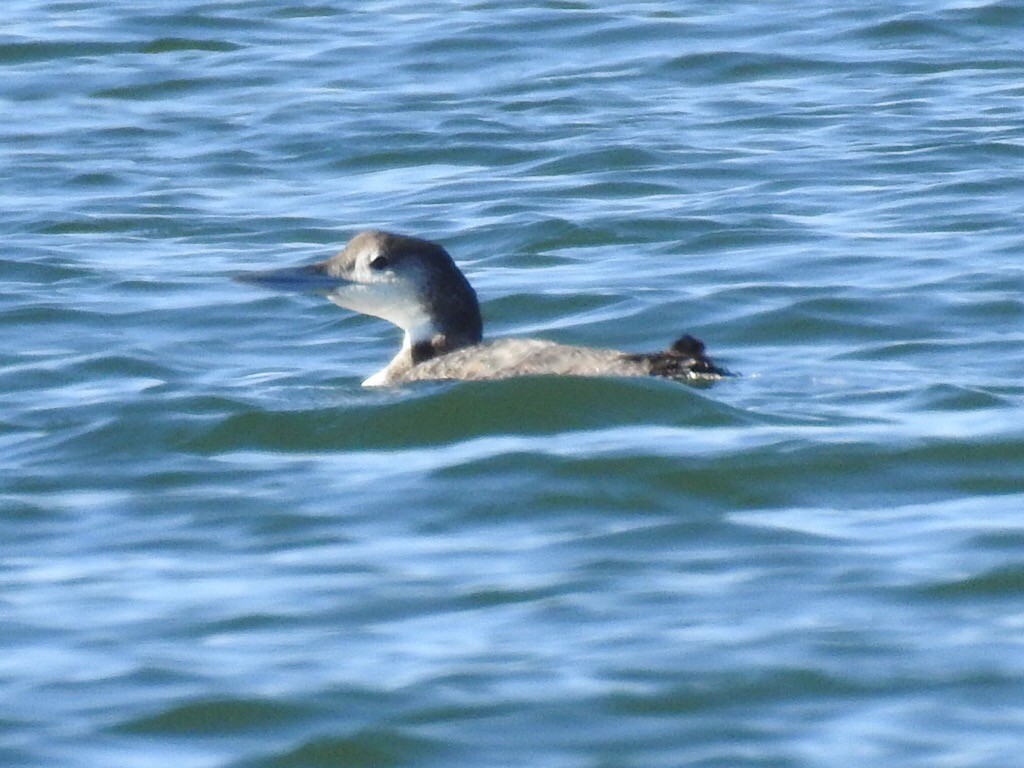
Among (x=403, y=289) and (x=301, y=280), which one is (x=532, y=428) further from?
(x=301, y=280)

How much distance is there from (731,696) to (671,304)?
4918 mm

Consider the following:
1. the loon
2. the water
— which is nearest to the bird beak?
the loon

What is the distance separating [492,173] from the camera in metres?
14.4

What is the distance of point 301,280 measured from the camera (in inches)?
397

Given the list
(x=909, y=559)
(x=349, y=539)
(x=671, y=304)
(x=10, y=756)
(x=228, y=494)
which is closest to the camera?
(x=10, y=756)

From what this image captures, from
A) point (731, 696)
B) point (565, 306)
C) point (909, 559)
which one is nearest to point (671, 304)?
point (565, 306)

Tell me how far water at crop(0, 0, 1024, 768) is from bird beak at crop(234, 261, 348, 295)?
0.36m

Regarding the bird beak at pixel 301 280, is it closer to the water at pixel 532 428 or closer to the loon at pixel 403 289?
the loon at pixel 403 289

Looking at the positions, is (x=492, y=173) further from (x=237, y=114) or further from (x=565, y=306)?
(x=565, y=306)

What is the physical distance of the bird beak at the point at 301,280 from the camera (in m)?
10.1

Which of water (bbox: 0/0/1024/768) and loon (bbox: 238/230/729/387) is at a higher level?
loon (bbox: 238/230/729/387)

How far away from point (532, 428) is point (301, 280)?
1.66 m

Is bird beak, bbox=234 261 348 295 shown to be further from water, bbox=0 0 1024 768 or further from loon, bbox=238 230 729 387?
water, bbox=0 0 1024 768

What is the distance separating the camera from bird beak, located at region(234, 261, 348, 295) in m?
10.1
